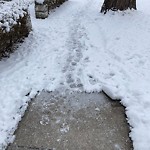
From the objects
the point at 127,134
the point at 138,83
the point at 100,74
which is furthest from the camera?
the point at 100,74

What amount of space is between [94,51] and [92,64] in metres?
0.66

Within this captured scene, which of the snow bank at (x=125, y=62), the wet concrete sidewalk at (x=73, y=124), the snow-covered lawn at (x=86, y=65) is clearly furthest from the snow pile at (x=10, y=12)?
the wet concrete sidewalk at (x=73, y=124)

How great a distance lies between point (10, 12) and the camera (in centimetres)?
564

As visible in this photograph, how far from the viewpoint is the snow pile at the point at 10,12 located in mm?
5301

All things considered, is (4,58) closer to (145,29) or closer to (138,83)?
(138,83)

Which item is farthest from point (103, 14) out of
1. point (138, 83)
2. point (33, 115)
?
point (33, 115)

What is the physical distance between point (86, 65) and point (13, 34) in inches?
72.5

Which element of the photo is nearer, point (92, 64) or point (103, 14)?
point (92, 64)

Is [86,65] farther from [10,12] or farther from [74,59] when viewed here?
[10,12]

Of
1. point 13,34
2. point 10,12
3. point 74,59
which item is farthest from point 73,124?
point 10,12

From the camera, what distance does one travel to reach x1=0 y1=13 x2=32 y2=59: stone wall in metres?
5.35

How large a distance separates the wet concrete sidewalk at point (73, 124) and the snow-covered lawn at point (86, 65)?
136 mm

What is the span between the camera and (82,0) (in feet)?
38.8

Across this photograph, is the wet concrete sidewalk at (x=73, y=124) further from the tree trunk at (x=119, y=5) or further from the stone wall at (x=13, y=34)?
the tree trunk at (x=119, y=5)
